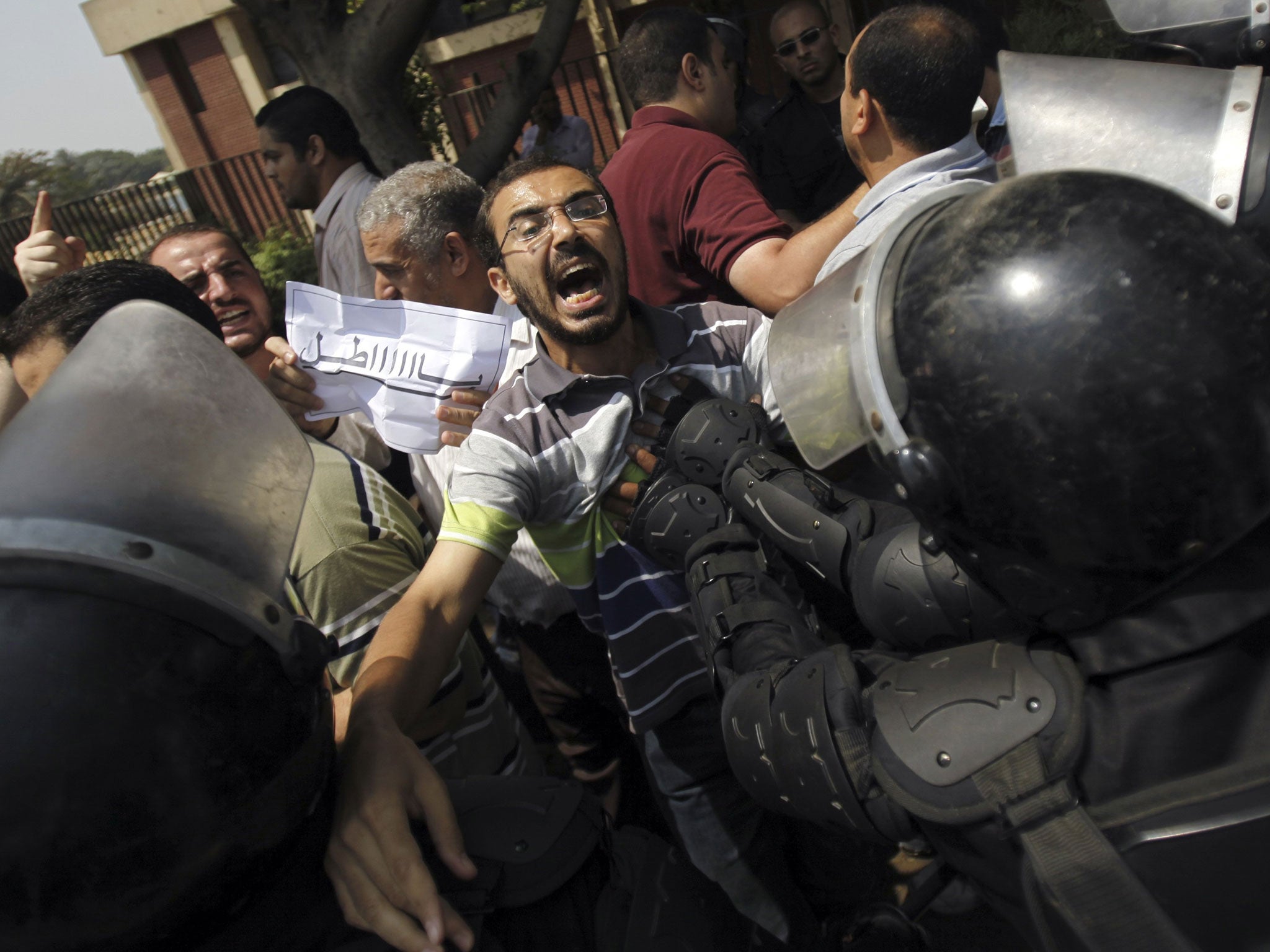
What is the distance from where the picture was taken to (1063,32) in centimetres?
772

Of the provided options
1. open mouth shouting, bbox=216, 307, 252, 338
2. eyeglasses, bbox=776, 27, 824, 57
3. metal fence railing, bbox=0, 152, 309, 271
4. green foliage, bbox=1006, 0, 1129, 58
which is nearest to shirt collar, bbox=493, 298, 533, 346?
open mouth shouting, bbox=216, 307, 252, 338

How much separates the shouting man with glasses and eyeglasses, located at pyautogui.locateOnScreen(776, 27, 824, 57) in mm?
2297

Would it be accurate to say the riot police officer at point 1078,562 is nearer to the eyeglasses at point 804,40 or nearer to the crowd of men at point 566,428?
the crowd of men at point 566,428

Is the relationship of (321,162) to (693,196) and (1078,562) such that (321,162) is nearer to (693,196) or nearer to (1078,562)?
(693,196)

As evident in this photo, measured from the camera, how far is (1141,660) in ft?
3.26

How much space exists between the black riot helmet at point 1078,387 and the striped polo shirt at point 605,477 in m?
0.90

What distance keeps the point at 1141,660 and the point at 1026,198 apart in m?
0.58

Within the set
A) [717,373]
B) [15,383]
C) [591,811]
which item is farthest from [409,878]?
[15,383]

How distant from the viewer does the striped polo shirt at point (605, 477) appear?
188 cm

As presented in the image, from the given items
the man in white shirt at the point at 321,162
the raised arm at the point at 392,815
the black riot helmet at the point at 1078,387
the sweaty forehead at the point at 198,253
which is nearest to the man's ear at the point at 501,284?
the raised arm at the point at 392,815

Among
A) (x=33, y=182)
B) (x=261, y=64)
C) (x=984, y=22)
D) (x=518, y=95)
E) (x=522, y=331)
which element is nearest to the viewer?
(x=522, y=331)

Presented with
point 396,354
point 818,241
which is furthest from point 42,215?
point 818,241

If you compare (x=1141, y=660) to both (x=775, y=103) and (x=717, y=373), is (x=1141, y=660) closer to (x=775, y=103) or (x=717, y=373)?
(x=717, y=373)

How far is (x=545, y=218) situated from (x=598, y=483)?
2.38 feet
